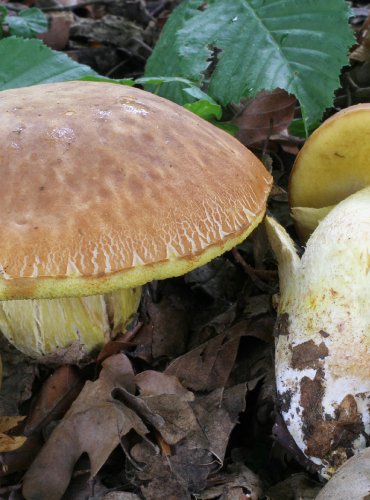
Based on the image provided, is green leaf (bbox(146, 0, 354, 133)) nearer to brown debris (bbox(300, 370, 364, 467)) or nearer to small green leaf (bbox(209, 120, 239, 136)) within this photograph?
small green leaf (bbox(209, 120, 239, 136))

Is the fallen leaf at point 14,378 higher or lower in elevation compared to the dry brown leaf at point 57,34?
lower

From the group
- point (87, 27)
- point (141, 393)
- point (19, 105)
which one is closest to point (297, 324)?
point (141, 393)

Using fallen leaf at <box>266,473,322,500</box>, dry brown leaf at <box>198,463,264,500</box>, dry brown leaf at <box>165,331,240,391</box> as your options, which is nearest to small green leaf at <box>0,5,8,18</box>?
dry brown leaf at <box>165,331,240,391</box>

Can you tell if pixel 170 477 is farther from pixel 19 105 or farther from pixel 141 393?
pixel 19 105

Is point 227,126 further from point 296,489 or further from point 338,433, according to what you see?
point 296,489

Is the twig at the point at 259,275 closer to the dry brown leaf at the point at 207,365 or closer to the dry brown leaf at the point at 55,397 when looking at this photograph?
the dry brown leaf at the point at 207,365

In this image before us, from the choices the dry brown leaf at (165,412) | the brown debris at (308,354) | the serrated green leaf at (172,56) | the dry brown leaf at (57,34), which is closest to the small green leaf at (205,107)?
the serrated green leaf at (172,56)
